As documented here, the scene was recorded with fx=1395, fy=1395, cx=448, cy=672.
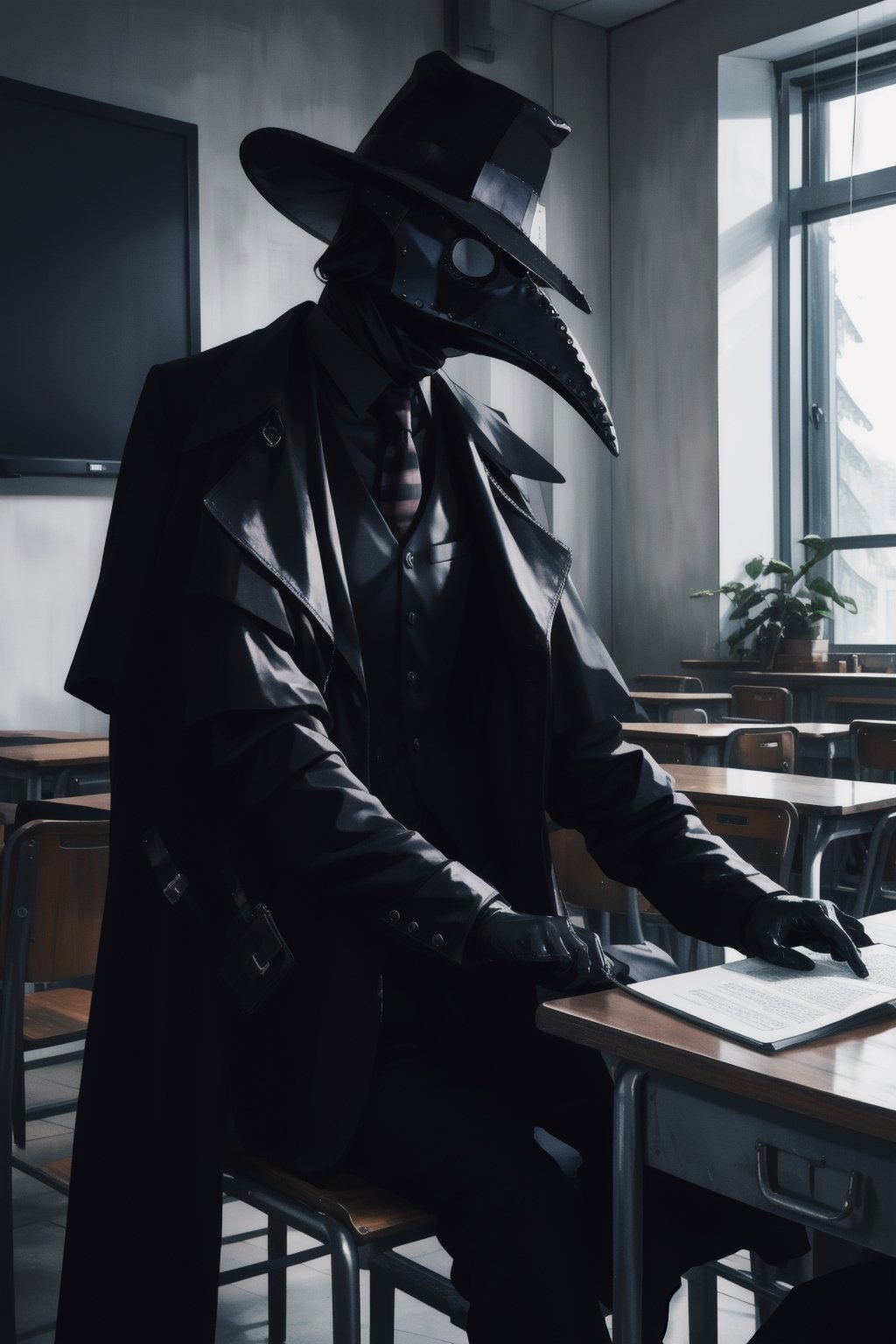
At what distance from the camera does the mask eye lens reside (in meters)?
1.27

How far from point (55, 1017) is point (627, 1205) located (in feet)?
4.64

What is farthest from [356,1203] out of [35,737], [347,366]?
[35,737]

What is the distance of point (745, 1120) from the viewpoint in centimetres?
101

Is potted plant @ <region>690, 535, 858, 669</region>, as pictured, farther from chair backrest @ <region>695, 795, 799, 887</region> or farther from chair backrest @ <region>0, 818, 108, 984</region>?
chair backrest @ <region>0, 818, 108, 984</region>

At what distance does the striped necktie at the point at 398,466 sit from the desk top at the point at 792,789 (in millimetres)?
1327

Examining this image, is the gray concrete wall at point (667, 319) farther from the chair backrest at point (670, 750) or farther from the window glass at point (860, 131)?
the chair backrest at point (670, 750)

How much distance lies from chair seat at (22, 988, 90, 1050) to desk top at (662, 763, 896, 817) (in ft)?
3.86

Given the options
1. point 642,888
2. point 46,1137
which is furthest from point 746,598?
point 642,888

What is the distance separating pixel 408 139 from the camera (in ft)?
4.35

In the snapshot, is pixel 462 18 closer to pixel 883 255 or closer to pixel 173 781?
pixel 883 255

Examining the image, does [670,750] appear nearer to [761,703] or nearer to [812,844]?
[812,844]

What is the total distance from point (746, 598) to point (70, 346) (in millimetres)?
3383

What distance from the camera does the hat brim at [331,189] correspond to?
4.12 ft

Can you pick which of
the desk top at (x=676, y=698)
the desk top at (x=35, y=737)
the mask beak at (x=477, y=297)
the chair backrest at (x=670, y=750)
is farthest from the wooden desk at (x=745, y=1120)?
the desk top at (x=676, y=698)
